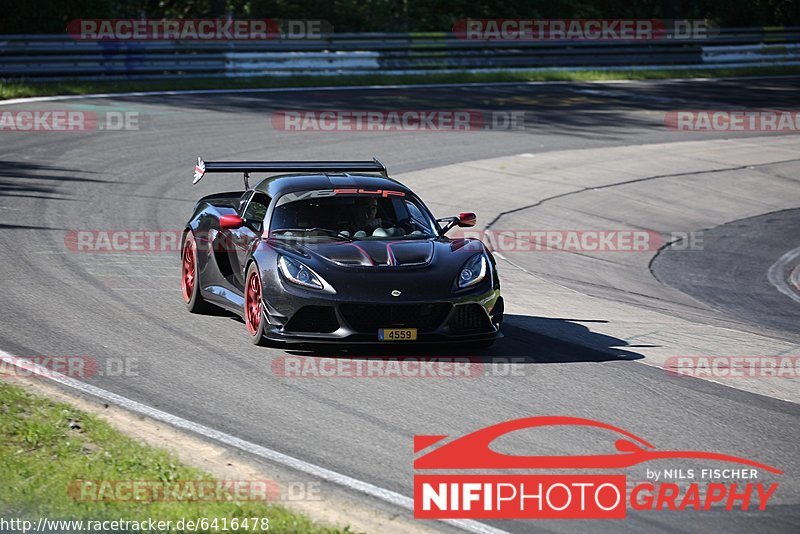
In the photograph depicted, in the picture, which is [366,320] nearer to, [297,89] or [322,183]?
[322,183]

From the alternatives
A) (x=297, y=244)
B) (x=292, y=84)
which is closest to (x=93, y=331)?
(x=297, y=244)

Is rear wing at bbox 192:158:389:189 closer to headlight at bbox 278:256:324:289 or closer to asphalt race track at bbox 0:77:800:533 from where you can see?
asphalt race track at bbox 0:77:800:533

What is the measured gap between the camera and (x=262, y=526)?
573 centimetres

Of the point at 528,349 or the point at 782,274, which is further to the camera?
the point at 782,274

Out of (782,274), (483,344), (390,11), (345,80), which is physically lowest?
(782,274)

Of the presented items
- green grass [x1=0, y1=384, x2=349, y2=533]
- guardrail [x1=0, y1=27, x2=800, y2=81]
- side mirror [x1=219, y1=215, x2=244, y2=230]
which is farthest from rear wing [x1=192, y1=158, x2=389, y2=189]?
guardrail [x1=0, y1=27, x2=800, y2=81]

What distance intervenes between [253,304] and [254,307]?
35 millimetres

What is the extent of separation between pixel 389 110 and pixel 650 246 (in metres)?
9.00

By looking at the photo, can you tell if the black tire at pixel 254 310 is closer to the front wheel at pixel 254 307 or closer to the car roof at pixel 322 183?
the front wheel at pixel 254 307

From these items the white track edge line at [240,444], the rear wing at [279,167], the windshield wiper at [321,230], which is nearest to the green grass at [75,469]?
the white track edge line at [240,444]

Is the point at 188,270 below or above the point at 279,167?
below

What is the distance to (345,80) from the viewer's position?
29.1 metres

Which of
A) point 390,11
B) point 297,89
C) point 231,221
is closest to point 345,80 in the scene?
point 297,89

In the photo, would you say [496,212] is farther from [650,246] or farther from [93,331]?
[93,331]
